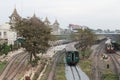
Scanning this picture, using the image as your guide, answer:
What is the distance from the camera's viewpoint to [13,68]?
5828cm

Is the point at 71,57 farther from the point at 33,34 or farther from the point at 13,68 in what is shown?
the point at 13,68

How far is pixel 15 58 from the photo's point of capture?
71.1 meters

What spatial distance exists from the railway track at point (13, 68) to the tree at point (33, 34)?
396cm

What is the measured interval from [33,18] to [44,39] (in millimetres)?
3651

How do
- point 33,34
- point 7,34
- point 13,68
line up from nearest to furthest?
1. point 33,34
2. point 13,68
3. point 7,34

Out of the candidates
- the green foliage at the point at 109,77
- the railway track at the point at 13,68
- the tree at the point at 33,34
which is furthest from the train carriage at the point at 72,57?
the green foliage at the point at 109,77

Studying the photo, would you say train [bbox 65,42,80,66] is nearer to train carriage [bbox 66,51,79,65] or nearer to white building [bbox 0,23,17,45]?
train carriage [bbox 66,51,79,65]

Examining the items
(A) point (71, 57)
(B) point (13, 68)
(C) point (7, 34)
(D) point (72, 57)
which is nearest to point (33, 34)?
(B) point (13, 68)

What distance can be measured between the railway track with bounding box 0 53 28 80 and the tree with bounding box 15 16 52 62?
13.0 feet

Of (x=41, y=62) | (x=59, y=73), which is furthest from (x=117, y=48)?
(x=59, y=73)

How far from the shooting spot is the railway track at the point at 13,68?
165 ft

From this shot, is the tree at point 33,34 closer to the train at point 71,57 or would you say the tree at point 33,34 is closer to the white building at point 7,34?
the train at point 71,57

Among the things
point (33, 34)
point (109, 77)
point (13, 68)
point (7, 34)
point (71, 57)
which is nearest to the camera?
point (109, 77)

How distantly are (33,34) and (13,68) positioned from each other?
6.00m
